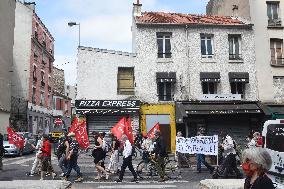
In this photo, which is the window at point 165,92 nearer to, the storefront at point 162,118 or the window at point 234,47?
the storefront at point 162,118

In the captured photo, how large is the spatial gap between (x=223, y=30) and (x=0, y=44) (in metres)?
20.7

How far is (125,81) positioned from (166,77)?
296 cm

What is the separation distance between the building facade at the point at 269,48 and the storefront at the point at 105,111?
9.10 m

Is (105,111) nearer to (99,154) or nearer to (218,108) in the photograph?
(218,108)

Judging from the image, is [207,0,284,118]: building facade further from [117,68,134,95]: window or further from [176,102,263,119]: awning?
[117,68,134,95]: window

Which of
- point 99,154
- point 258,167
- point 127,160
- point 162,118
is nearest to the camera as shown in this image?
point 258,167

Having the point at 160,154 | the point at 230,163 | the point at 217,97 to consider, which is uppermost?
the point at 217,97

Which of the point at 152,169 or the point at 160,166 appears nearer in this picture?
the point at 160,166

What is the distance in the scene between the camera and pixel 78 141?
1501cm

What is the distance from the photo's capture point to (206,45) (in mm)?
28328

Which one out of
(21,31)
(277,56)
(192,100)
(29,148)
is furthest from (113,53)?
(21,31)

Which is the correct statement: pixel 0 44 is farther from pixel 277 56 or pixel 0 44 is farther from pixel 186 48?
pixel 277 56

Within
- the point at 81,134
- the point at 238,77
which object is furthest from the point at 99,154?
the point at 238,77

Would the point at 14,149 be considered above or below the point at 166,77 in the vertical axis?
below
